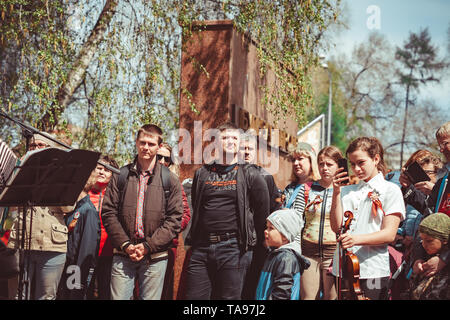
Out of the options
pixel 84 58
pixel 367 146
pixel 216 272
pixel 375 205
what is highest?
pixel 84 58

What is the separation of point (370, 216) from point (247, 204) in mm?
1156

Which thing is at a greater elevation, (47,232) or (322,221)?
(322,221)

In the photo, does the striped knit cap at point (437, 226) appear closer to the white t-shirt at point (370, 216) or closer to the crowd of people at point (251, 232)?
the crowd of people at point (251, 232)

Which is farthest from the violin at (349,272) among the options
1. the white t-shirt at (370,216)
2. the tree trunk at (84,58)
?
the tree trunk at (84,58)

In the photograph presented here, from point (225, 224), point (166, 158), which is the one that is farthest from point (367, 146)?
point (166, 158)

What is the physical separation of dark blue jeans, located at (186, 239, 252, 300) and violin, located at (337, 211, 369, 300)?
1028 mm

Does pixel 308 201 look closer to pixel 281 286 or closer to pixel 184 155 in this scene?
pixel 281 286

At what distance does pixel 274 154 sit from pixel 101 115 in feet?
9.83

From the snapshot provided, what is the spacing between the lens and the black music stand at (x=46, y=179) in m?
4.12

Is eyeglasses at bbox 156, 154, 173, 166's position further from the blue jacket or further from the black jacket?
the blue jacket

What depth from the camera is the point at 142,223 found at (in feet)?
16.8

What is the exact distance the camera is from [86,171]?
4.55 m

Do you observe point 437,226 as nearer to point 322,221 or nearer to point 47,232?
point 322,221
